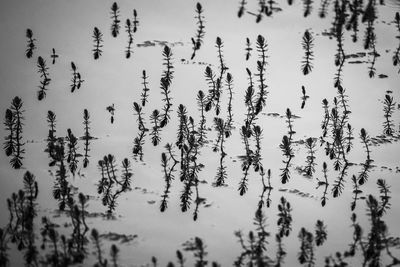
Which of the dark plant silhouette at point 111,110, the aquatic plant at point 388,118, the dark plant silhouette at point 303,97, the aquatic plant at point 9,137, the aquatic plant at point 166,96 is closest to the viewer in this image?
the aquatic plant at point 9,137

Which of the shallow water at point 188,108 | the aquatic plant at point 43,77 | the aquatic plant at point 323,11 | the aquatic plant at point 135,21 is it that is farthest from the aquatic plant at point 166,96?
the aquatic plant at point 323,11

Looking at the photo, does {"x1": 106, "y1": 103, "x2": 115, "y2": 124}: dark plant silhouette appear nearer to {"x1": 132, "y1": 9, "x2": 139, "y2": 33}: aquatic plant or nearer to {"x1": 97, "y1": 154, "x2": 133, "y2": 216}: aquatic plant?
{"x1": 97, "y1": 154, "x2": 133, "y2": 216}: aquatic plant

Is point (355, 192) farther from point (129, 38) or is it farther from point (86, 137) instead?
point (129, 38)

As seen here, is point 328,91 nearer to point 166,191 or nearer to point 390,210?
point 390,210

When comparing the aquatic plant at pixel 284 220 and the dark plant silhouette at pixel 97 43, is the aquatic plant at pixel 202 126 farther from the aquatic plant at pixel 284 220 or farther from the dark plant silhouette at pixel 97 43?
the dark plant silhouette at pixel 97 43

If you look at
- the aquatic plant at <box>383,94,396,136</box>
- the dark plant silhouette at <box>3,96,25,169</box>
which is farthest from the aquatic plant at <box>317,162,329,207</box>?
the dark plant silhouette at <box>3,96,25,169</box>

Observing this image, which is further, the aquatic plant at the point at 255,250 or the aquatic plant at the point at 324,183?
the aquatic plant at the point at 324,183
